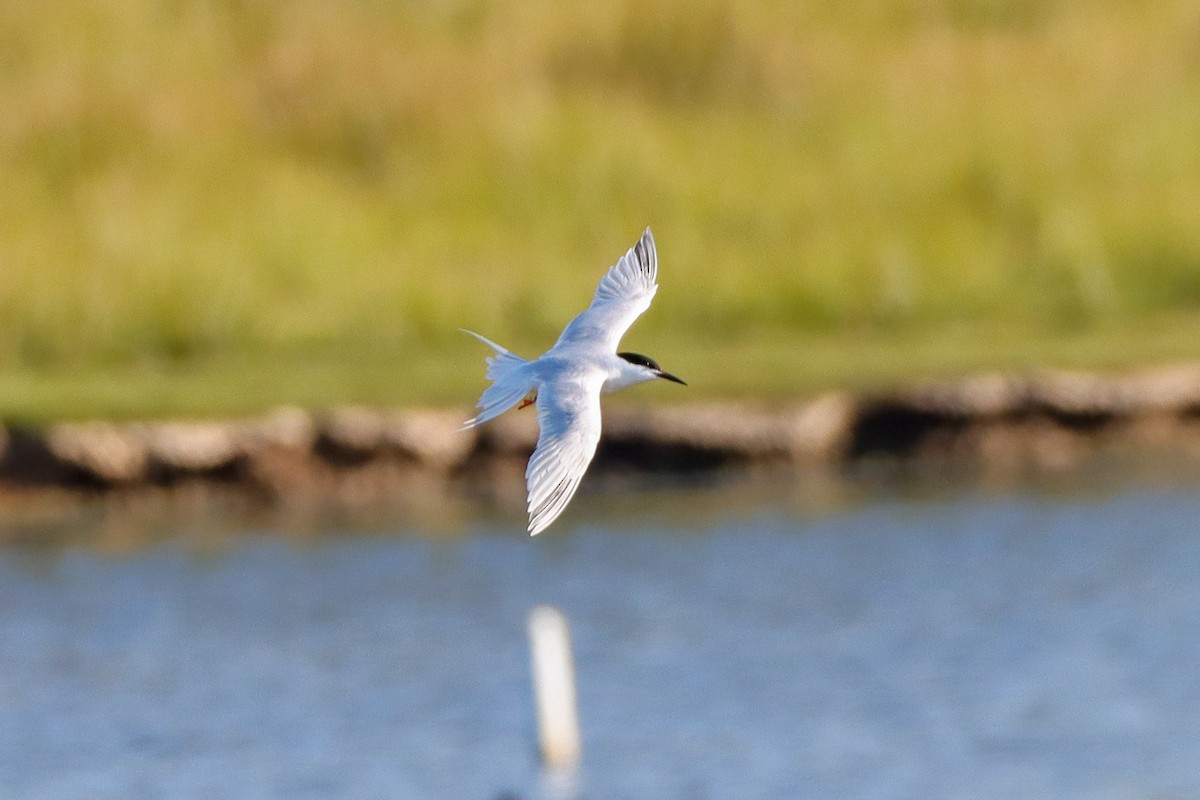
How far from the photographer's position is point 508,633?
13.4 meters

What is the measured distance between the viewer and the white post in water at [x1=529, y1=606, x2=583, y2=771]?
1052cm

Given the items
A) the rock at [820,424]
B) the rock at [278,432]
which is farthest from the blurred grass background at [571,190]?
the rock at [278,432]

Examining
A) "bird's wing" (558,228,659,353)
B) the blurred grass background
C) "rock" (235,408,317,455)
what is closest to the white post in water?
"bird's wing" (558,228,659,353)

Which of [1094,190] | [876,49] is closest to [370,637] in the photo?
[1094,190]

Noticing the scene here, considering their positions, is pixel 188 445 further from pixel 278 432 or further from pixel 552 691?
pixel 552 691

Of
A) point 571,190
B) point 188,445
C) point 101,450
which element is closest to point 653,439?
point 188,445

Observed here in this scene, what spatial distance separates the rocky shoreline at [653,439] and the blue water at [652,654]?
517 millimetres

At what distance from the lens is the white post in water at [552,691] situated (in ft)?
34.5

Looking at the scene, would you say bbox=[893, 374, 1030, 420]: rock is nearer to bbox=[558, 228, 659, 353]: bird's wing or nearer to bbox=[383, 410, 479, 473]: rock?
bbox=[383, 410, 479, 473]: rock

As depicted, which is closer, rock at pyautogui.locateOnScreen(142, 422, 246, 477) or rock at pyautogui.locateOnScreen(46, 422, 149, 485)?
rock at pyautogui.locateOnScreen(46, 422, 149, 485)

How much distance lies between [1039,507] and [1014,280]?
17.1ft

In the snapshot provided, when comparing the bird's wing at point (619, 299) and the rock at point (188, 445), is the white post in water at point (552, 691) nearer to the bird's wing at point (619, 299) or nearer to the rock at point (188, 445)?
the bird's wing at point (619, 299)

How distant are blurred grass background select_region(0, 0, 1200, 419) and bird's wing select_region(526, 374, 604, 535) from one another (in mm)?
10676

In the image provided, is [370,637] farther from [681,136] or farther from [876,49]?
[876,49]
